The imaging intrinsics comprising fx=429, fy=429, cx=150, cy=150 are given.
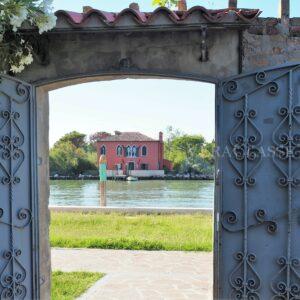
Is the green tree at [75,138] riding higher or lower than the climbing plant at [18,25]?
higher

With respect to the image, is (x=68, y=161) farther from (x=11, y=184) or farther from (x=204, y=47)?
(x=204, y=47)

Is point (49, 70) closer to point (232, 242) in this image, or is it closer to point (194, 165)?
point (232, 242)

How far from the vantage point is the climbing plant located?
3129 millimetres

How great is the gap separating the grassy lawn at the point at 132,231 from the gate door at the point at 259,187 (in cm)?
468

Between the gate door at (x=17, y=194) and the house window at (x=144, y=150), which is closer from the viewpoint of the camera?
the gate door at (x=17, y=194)

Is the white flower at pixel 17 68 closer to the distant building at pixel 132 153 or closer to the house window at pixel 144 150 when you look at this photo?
the distant building at pixel 132 153

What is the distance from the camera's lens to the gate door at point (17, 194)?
3965 mm

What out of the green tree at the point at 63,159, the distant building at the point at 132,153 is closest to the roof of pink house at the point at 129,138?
the distant building at the point at 132,153

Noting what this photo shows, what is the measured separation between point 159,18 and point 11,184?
200cm

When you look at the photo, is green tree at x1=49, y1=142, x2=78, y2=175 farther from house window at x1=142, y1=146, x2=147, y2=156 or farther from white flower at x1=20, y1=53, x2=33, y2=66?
white flower at x1=20, y1=53, x2=33, y2=66

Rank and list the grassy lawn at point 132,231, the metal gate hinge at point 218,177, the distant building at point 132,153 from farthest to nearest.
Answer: the distant building at point 132,153
the grassy lawn at point 132,231
the metal gate hinge at point 218,177

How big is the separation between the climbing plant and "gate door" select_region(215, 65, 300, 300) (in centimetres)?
164

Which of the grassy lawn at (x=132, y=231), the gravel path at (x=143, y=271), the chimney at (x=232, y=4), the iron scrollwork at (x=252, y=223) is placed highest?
the chimney at (x=232, y=4)

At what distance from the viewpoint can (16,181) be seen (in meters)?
3.99
